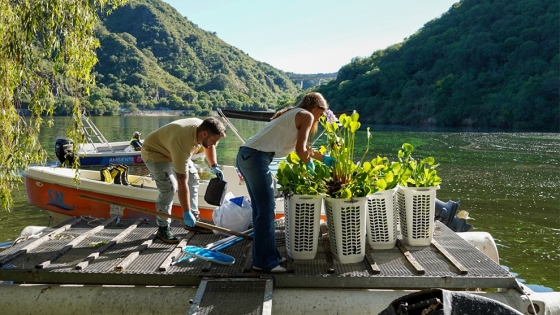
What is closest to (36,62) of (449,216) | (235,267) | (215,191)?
(215,191)

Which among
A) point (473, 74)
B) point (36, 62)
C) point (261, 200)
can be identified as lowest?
point (261, 200)

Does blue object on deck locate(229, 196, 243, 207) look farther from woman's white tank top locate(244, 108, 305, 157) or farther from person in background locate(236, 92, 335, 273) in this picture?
woman's white tank top locate(244, 108, 305, 157)

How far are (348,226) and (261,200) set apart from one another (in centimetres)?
90

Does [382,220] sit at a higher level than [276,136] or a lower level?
lower

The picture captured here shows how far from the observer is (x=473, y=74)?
72.8 meters

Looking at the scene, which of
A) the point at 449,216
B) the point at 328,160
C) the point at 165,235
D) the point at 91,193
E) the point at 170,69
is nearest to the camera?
the point at 328,160

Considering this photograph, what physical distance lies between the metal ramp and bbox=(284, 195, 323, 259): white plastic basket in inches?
24.2

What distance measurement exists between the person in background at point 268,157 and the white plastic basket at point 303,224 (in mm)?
295

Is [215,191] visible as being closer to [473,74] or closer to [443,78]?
[473,74]

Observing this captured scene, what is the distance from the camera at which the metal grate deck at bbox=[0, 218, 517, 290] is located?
475cm

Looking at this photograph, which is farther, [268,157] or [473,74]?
[473,74]

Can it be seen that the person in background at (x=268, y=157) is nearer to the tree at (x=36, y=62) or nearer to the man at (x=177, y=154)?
the man at (x=177, y=154)

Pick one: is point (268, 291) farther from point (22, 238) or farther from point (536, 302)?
point (22, 238)

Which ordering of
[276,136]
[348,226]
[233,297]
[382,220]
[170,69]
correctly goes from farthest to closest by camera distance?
[170,69], [382,220], [348,226], [276,136], [233,297]
